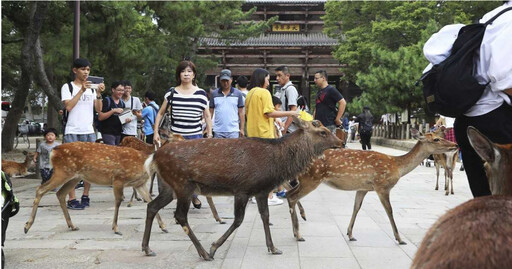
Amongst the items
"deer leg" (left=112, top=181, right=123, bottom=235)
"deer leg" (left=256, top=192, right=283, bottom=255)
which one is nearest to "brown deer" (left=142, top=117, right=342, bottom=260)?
"deer leg" (left=256, top=192, right=283, bottom=255)

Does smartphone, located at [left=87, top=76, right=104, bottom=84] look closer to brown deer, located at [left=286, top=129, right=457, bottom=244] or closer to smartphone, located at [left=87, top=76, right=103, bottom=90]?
smartphone, located at [left=87, top=76, right=103, bottom=90]

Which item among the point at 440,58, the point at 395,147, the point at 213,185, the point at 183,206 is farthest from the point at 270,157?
the point at 395,147

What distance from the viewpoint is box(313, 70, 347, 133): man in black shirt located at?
7672 mm

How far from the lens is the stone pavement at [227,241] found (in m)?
4.11

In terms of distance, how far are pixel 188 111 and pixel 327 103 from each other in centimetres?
247

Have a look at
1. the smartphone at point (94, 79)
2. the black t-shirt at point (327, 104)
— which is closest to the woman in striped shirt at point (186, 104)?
the smartphone at point (94, 79)

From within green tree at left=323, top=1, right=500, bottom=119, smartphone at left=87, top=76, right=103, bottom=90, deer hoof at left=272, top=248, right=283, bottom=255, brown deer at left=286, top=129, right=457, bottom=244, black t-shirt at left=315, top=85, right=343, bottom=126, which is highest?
green tree at left=323, top=1, right=500, bottom=119

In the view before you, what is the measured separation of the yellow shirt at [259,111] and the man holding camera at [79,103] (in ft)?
6.03

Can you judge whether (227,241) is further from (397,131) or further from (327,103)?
(397,131)

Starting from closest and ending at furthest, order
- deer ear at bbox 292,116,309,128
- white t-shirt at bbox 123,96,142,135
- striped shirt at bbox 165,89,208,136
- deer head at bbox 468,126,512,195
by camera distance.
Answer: deer head at bbox 468,126,512,195, deer ear at bbox 292,116,309,128, striped shirt at bbox 165,89,208,136, white t-shirt at bbox 123,96,142,135

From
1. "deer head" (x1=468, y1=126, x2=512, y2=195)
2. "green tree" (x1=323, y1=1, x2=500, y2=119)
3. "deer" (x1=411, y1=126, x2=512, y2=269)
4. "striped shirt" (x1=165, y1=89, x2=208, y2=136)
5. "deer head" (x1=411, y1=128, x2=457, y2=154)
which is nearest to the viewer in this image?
"deer" (x1=411, y1=126, x2=512, y2=269)

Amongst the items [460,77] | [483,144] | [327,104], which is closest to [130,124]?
[327,104]

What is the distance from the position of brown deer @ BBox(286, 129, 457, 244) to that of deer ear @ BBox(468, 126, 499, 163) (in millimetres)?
2860

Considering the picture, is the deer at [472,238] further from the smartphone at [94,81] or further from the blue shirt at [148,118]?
the blue shirt at [148,118]
